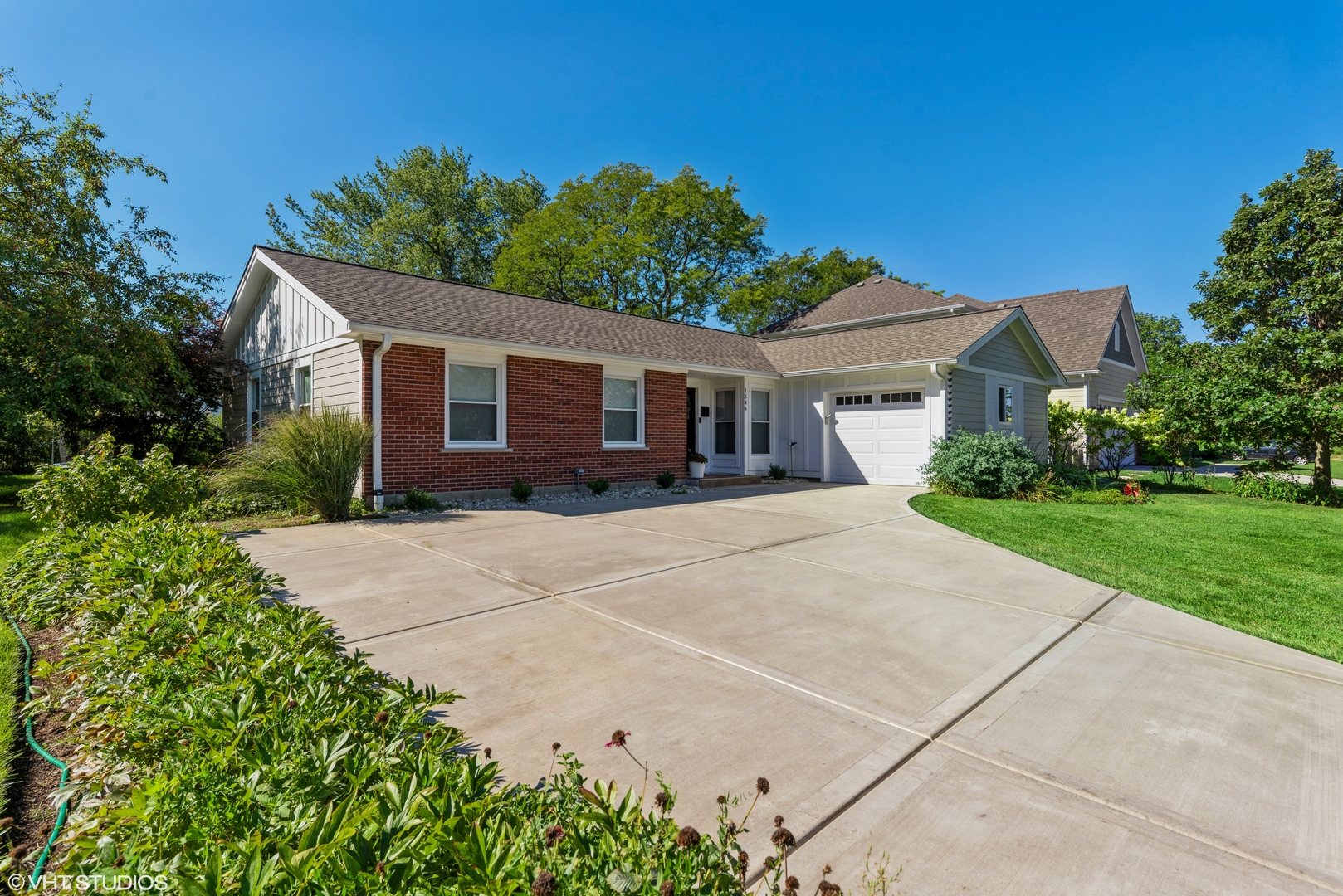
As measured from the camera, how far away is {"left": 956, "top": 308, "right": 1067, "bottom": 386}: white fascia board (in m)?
13.0

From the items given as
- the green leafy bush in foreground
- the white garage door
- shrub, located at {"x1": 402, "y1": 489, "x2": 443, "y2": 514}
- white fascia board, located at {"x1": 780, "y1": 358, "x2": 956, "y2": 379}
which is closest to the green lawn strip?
the green leafy bush in foreground

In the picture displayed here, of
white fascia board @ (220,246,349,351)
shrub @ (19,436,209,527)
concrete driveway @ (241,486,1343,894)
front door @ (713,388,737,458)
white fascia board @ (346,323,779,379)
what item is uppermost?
white fascia board @ (220,246,349,351)

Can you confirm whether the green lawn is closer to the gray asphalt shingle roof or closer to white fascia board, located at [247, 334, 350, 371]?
the gray asphalt shingle roof

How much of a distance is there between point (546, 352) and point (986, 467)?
856 centimetres

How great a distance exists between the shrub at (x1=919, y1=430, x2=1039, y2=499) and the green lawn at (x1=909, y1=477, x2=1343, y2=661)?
63cm

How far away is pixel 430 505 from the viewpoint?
9.68 metres

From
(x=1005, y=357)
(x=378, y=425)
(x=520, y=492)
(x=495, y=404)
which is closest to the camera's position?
(x=378, y=425)

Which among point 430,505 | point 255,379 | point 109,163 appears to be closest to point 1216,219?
point 430,505

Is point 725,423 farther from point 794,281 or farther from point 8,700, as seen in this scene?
point 794,281

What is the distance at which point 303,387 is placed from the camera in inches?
468

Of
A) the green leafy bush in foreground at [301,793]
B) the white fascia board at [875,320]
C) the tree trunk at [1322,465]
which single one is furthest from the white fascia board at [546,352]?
the tree trunk at [1322,465]

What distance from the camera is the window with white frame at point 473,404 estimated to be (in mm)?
10531

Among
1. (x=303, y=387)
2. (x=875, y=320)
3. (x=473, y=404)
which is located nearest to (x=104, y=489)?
(x=473, y=404)

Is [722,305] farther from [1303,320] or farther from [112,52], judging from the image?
[112,52]
